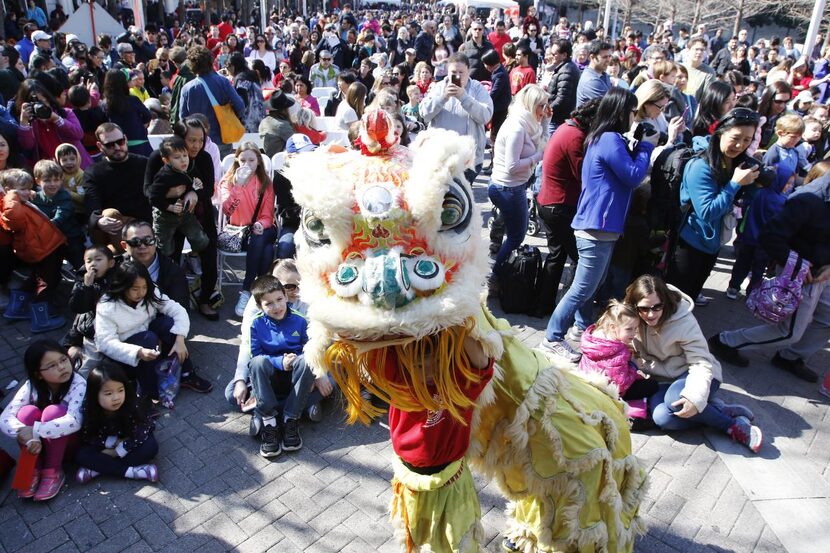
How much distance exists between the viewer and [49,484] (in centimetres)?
328

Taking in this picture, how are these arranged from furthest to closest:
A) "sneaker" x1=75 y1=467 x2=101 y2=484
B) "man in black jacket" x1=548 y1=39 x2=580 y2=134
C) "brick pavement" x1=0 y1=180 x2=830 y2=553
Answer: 1. "man in black jacket" x1=548 y1=39 x2=580 y2=134
2. "sneaker" x1=75 y1=467 x2=101 y2=484
3. "brick pavement" x1=0 y1=180 x2=830 y2=553

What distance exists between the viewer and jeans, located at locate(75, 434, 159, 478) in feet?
11.1

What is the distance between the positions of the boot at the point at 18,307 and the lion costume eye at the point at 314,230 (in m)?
4.39

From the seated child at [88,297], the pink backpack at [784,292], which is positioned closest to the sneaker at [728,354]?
the pink backpack at [784,292]

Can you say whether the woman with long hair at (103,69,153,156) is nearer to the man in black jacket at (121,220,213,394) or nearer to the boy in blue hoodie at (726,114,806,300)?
the man in black jacket at (121,220,213,394)

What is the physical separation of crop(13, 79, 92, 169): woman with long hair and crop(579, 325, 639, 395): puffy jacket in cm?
567

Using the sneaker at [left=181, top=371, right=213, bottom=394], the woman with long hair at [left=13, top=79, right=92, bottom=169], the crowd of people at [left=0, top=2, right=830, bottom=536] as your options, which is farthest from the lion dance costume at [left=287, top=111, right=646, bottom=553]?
the woman with long hair at [left=13, top=79, right=92, bottom=169]

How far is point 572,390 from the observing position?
2.37 metres

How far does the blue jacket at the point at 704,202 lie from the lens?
13.8ft

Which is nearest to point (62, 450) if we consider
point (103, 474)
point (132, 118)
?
point (103, 474)

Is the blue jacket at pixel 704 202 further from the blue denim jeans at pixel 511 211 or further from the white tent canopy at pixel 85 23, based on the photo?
the white tent canopy at pixel 85 23

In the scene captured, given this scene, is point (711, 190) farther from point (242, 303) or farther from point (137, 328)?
point (137, 328)

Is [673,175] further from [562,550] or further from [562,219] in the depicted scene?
[562,550]

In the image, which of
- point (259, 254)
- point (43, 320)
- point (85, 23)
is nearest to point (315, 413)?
point (259, 254)
